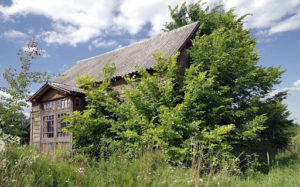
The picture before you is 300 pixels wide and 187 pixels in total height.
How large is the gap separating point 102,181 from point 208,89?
4.77 m

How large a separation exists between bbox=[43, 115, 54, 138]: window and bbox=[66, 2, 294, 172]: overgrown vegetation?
2852 mm

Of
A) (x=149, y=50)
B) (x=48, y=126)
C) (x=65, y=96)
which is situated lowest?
(x=48, y=126)

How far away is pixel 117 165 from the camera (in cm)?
492

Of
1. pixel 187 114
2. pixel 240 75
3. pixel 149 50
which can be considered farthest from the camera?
pixel 149 50

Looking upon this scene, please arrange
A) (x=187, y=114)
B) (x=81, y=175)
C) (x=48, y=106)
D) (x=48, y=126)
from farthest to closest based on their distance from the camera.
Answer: (x=48, y=106) < (x=48, y=126) < (x=187, y=114) < (x=81, y=175)

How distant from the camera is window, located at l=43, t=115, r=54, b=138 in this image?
35.5ft

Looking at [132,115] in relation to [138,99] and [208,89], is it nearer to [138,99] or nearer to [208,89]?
[138,99]

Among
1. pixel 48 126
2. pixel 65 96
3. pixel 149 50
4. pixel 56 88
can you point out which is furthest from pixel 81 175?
pixel 149 50

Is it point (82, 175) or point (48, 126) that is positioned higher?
point (48, 126)

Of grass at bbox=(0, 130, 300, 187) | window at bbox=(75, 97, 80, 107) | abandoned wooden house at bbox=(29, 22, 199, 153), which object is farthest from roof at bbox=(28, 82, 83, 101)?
grass at bbox=(0, 130, 300, 187)

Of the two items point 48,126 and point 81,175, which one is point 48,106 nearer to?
point 48,126

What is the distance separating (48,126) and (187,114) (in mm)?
7724

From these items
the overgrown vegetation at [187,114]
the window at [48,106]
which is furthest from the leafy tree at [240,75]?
the window at [48,106]

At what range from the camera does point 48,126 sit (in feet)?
36.1
